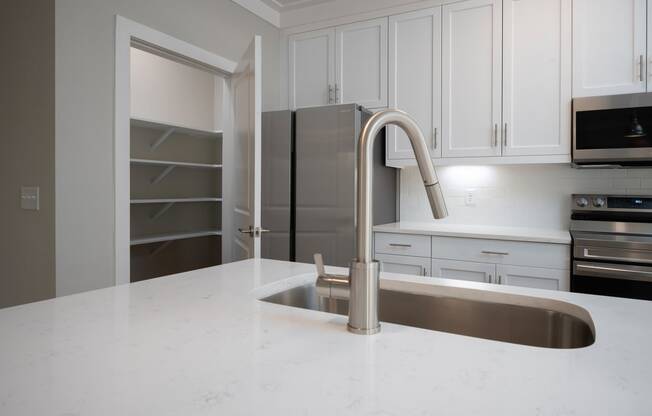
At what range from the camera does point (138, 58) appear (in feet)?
12.3

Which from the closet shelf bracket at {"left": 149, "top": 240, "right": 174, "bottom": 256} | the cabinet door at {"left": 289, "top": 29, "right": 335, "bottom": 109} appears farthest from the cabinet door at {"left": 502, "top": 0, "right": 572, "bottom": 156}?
the closet shelf bracket at {"left": 149, "top": 240, "right": 174, "bottom": 256}

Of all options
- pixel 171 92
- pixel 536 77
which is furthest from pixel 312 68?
pixel 536 77

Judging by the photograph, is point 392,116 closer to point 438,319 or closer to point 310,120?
point 438,319

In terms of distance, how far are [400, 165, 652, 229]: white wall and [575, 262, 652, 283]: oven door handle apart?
664 millimetres

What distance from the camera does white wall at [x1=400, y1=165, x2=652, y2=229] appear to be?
8.55 feet

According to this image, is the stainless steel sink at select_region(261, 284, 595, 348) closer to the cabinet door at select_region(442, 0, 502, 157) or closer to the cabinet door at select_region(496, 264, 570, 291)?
the cabinet door at select_region(496, 264, 570, 291)

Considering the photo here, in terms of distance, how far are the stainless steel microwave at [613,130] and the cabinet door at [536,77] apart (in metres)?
0.09

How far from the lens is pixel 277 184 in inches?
114

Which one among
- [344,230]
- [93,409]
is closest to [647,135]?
[344,230]

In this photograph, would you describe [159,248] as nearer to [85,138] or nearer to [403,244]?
[85,138]

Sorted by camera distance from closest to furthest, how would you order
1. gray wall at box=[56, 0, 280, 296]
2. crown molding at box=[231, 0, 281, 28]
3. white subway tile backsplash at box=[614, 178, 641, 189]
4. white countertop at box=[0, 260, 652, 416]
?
white countertop at box=[0, 260, 652, 416], gray wall at box=[56, 0, 280, 296], white subway tile backsplash at box=[614, 178, 641, 189], crown molding at box=[231, 0, 281, 28]

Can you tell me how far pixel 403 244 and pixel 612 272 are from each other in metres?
1.13

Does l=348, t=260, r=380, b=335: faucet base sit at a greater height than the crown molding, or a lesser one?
lesser

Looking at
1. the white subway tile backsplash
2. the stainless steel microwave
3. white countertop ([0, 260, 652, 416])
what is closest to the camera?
white countertop ([0, 260, 652, 416])
